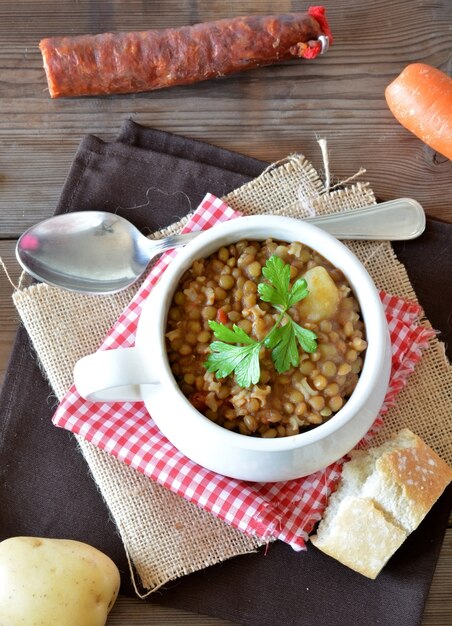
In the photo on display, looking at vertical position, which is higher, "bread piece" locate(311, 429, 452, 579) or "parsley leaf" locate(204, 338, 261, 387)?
"parsley leaf" locate(204, 338, 261, 387)

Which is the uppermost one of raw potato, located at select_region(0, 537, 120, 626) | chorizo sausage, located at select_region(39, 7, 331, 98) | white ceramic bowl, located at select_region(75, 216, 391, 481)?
chorizo sausage, located at select_region(39, 7, 331, 98)

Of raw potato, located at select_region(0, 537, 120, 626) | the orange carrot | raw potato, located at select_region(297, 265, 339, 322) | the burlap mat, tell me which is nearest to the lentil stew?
raw potato, located at select_region(297, 265, 339, 322)

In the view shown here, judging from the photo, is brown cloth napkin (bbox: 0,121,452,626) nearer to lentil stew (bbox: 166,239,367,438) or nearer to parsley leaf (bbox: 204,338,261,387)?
lentil stew (bbox: 166,239,367,438)

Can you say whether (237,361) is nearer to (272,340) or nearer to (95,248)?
(272,340)

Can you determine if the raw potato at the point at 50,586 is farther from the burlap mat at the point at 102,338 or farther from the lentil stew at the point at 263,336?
the lentil stew at the point at 263,336

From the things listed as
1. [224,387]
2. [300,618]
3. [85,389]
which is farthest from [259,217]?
[300,618]

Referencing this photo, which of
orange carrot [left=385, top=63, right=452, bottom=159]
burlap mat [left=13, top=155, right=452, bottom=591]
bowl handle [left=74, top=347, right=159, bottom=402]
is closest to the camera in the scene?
bowl handle [left=74, top=347, right=159, bottom=402]

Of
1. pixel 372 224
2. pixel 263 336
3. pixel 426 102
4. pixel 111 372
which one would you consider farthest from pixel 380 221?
pixel 111 372
